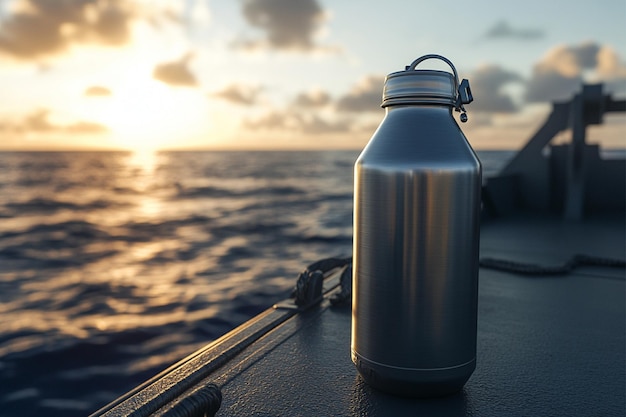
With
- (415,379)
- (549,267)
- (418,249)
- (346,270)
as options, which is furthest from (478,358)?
(549,267)

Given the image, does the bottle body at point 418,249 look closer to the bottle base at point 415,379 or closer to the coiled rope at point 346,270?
the bottle base at point 415,379

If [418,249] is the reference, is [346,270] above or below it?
below

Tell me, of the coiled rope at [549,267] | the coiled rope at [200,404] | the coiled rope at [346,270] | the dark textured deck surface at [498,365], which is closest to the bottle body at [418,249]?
the dark textured deck surface at [498,365]

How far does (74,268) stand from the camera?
448 inches

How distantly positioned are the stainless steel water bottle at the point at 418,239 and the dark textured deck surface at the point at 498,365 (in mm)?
139

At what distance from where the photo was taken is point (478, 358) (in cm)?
166

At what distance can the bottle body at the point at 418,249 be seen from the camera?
1.19 metres

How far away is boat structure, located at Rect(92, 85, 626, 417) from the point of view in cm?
130

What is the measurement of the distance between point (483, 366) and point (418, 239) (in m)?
0.67

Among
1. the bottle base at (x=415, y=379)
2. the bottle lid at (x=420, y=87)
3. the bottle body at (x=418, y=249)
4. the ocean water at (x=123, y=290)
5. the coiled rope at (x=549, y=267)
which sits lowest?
the ocean water at (x=123, y=290)

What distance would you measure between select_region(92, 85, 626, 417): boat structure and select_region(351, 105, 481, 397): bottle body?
15 centimetres

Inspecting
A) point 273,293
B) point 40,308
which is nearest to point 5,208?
point 40,308

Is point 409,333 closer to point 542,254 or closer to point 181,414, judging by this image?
point 181,414

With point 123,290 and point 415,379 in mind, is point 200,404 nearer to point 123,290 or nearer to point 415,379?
point 415,379
